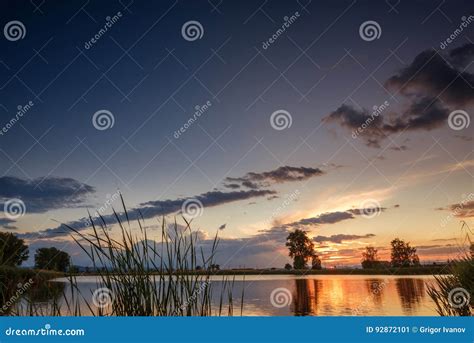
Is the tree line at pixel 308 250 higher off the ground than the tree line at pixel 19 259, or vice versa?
the tree line at pixel 308 250

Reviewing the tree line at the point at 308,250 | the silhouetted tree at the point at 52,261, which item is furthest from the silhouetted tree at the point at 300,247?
the silhouetted tree at the point at 52,261

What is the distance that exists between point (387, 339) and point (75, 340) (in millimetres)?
3325

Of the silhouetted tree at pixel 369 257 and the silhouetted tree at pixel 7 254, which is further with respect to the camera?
the silhouetted tree at pixel 369 257

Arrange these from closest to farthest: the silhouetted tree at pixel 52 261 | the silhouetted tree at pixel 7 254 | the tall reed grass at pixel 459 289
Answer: the silhouetted tree at pixel 52 261 → the silhouetted tree at pixel 7 254 → the tall reed grass at pixel 459 289

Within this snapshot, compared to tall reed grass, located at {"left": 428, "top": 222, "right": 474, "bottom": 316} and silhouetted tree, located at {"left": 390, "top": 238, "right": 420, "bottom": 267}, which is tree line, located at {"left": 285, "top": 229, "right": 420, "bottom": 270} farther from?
tall reed grass, located at {"left": 428, "top": 222, "right": 474, "bottom": 316}

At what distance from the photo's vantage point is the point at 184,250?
14.9 feet

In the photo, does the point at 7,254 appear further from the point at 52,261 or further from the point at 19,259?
the point at 52,261

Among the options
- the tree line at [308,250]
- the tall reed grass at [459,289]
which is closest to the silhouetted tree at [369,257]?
the tree line at [308,250]

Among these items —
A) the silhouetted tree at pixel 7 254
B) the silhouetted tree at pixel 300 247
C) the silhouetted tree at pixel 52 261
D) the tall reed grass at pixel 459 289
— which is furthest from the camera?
the silhouetted tree at pixel 300 247

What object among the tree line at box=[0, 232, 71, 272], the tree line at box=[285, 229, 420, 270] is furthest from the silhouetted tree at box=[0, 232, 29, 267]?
the tree line at box=[285, 229, 420, 270]

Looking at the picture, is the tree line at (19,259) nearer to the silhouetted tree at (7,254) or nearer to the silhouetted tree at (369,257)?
the silhouetted tree at (7,254)

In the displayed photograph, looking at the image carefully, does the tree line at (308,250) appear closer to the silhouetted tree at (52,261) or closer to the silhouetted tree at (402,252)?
the silhouetted tree at (402,252)

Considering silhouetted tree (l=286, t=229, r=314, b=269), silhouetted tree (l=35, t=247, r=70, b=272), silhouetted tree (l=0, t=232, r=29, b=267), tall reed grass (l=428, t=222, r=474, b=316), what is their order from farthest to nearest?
silhouetted tree (l=286, t=229, r=314, b=269), tall reed grass (l=428, t=222, r=474, b=316), silhouetted tree (l=0, t=232, r=29, b=267), silhouetted tree (l=35, t=247, r=70, b=272)

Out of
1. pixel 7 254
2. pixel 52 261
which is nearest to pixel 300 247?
pixel 7 254
